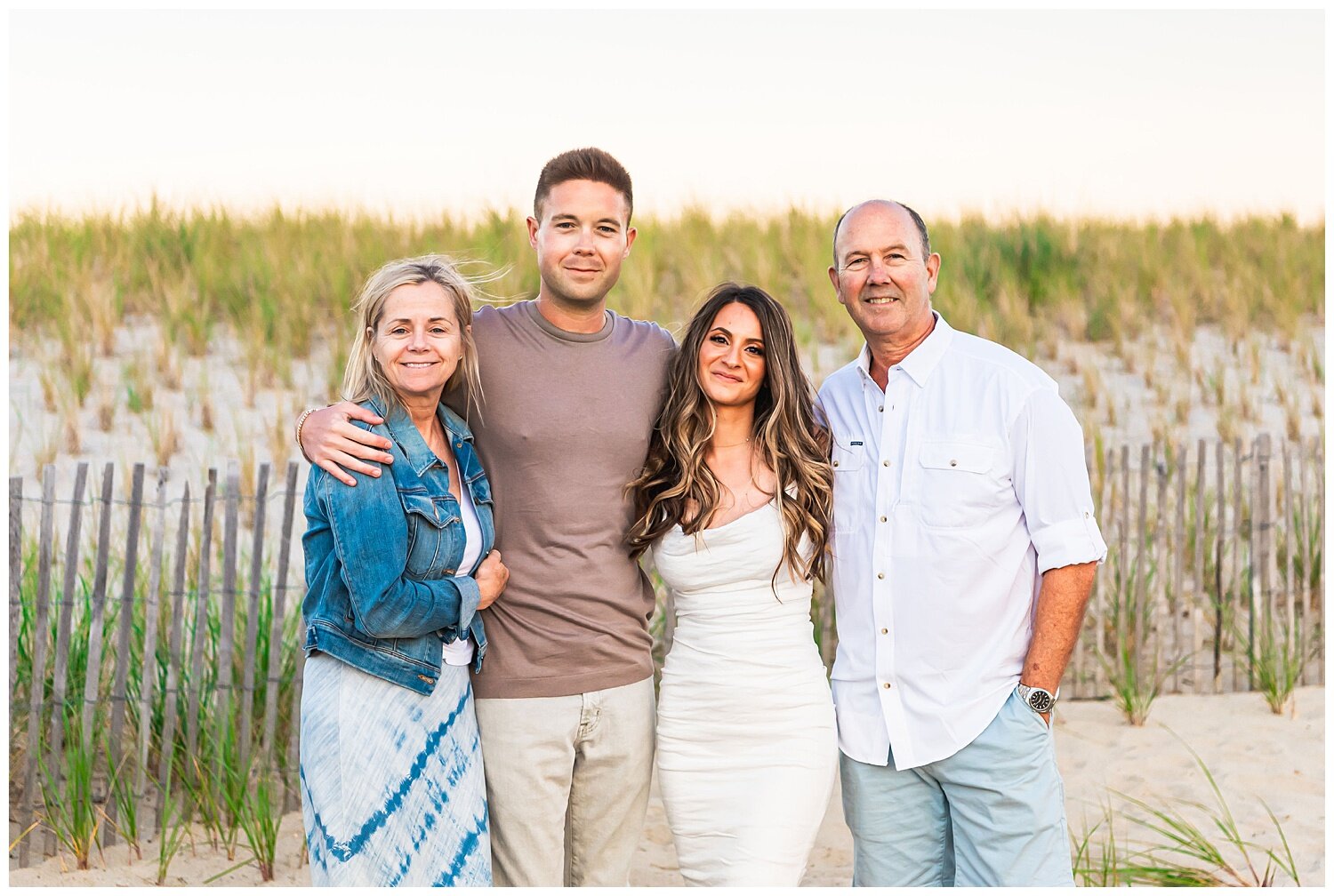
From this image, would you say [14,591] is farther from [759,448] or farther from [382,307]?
[759,448]

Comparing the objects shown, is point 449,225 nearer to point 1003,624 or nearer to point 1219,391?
point 1219,391

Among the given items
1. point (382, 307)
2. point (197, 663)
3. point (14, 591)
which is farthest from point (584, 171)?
point (14, 591)

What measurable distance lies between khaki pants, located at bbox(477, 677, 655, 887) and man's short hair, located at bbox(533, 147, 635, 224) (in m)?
1.33

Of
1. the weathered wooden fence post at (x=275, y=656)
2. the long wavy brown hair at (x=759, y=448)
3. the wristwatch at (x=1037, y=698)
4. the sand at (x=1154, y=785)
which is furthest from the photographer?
the weathered wooden fence post at (x=275, y=656)

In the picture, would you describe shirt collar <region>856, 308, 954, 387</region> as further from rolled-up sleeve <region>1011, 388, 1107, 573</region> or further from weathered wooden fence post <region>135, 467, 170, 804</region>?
weathered wooden fence post <region>135, 467, 170, 804</region>

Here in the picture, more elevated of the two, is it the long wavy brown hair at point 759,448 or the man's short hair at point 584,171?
the man's short hair at point 584,171

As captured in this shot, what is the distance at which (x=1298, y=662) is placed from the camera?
6.32 meters

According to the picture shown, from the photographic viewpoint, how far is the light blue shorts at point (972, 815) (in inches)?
111

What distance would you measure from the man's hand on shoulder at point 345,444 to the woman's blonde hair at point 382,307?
102mm

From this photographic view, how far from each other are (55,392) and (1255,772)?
28.3ft

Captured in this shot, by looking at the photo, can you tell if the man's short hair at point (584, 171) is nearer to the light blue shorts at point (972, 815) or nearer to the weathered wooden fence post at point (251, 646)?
the light blue shorts at point (972, 815)

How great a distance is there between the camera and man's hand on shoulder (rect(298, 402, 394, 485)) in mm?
2576

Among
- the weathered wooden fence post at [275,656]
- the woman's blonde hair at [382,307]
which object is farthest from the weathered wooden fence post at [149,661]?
the woman's blonde hair at [382,307]

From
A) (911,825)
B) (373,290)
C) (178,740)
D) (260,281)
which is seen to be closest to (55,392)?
(260,281)
